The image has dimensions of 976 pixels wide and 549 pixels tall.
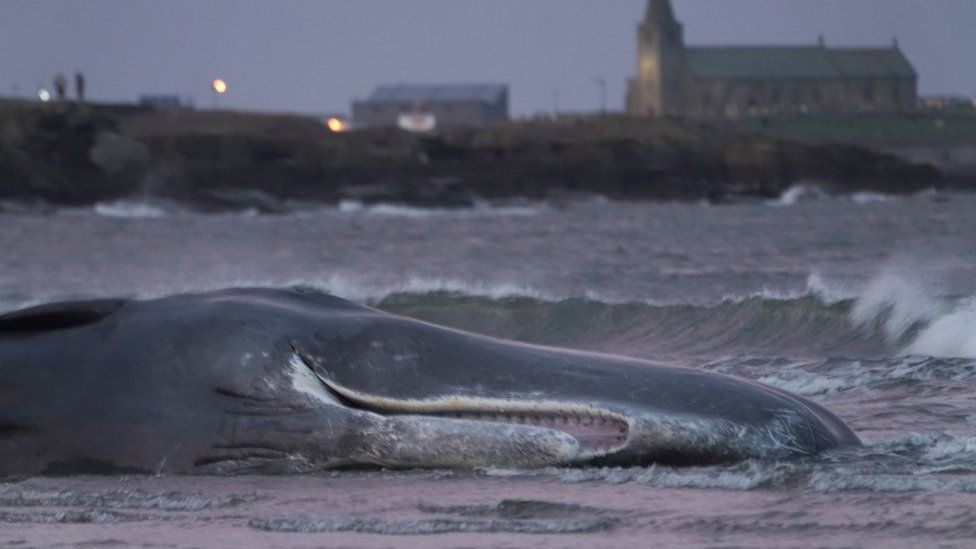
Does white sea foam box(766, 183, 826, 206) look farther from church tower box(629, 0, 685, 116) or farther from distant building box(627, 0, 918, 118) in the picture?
church tower box(629, 0, 685, 116)

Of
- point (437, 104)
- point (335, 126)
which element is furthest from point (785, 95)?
point (335, 126)

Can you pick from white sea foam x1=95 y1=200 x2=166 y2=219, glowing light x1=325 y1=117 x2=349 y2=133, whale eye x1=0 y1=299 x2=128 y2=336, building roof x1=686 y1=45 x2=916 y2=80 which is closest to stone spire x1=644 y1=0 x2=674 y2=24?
building roof x1=686 y1=45 x2=916 y2=80

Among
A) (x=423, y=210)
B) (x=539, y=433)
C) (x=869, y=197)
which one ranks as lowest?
(x=869, y=197)

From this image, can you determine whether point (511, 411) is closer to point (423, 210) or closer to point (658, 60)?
point (423, 210)

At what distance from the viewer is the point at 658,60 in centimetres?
16812

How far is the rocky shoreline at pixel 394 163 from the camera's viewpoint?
257 feet

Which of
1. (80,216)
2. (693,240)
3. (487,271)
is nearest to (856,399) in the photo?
(487,271)

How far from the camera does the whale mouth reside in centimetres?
666

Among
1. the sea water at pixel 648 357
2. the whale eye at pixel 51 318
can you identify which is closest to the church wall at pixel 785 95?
the sea water at pixel 648 357

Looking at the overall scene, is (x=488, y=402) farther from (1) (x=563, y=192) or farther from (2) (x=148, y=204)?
(1) (x=563, y=192)

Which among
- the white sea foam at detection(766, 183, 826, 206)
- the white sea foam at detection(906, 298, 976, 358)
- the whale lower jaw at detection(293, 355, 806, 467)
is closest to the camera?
the whale lower jaw at detection(293, 355, 806, 467)

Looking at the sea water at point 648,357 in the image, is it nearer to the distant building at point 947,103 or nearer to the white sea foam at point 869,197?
the white sea foam at point 869,197

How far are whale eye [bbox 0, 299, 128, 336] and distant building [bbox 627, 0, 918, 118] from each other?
501ft

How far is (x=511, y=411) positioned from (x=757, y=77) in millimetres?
160212
